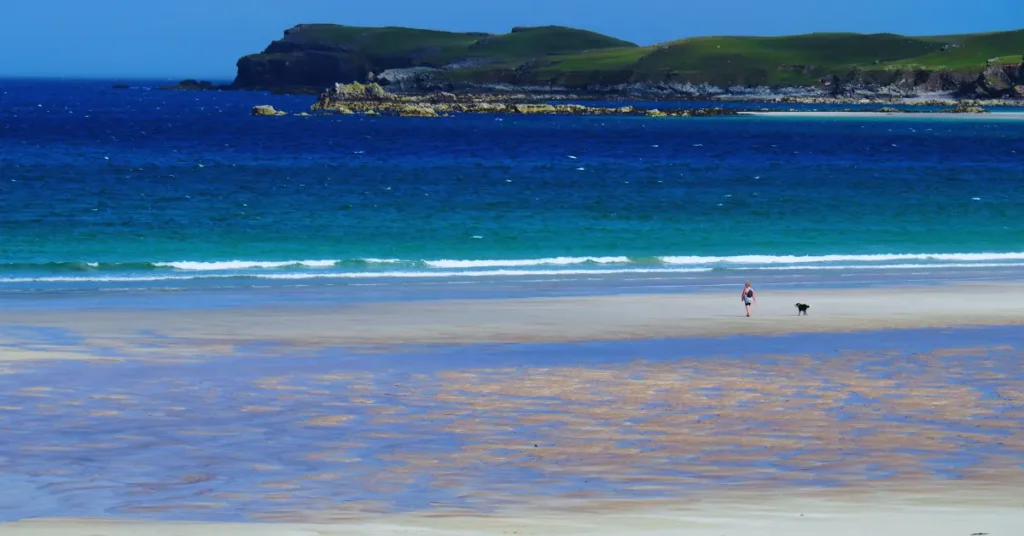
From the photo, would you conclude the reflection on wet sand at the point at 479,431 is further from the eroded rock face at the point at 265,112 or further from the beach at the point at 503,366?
the eroded rock face at the point at 265,112

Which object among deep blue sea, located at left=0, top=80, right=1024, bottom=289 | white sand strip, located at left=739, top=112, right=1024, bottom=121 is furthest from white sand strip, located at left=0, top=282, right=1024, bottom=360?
white sand strip, located at left=739, top=112, right=1024, bottom=121

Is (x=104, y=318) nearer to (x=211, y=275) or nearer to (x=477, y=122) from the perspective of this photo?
(x=211, y=275)

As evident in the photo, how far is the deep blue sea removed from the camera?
119 ft

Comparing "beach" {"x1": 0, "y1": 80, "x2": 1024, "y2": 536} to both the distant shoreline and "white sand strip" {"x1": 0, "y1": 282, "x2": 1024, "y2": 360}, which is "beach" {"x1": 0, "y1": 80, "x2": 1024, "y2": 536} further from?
the distant shoreline

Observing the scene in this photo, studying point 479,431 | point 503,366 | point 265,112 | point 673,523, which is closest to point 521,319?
point 503,366

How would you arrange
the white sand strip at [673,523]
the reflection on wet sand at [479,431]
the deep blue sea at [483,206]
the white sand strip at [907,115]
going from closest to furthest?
the white sand strip at [673,523], the reflection on wet sand at [479,431], the deep blue sea at [483,206], the white sand strip at [907,115]

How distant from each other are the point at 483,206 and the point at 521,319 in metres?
27.9

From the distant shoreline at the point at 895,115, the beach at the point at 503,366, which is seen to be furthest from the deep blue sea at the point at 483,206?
the distant shoreline at the point at 895,115

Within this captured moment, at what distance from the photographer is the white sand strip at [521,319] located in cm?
2180

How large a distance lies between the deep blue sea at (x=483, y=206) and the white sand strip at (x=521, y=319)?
630cm

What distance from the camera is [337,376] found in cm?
1802

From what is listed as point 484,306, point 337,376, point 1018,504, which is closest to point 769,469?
point 1018,504

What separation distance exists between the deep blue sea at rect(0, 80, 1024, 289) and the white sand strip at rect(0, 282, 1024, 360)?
630cm

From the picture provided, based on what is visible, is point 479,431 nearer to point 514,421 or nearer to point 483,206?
point 514,421
